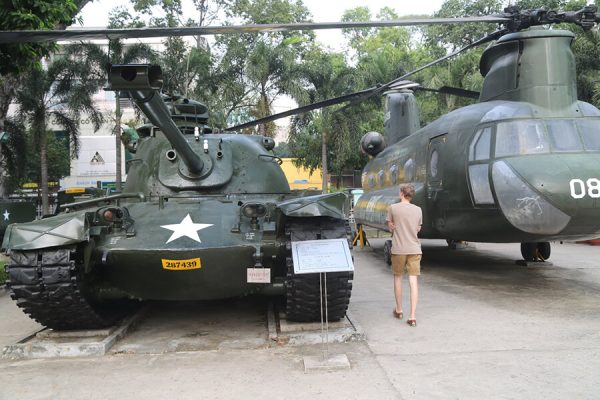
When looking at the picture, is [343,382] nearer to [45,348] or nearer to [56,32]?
[45,348]

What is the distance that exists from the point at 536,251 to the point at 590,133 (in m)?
3.87

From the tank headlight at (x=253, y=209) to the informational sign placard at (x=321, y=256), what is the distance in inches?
22.3

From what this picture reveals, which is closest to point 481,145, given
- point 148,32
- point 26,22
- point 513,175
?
point 513,175

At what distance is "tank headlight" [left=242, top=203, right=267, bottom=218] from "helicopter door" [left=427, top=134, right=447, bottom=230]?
449 centimetres

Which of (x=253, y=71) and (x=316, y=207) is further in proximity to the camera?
(x=253, y=71)

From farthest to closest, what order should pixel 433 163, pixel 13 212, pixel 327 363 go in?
pixel 13 212
pixel 433 163
pixel 327 363

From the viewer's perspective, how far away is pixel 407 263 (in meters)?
6.27

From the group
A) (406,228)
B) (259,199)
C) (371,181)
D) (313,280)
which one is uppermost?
(371,181)

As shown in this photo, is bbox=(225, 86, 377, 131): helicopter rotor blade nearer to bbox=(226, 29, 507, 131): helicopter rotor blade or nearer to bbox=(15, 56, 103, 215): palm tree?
bbox=(226, 29, 507, 131): helicopter rotor blade

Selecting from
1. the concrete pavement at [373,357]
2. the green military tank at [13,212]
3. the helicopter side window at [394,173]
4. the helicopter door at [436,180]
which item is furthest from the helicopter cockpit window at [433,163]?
the green military tank at [13,212]

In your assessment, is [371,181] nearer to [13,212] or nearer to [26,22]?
[26,22]

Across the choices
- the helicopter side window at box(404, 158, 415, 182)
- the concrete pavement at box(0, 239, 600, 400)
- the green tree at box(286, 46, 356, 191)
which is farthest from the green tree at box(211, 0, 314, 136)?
the concrete pavement at box(0, 239, 600, 400)

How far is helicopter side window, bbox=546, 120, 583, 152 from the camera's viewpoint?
7.47m

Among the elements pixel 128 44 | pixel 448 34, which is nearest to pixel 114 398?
pixel 128 44
